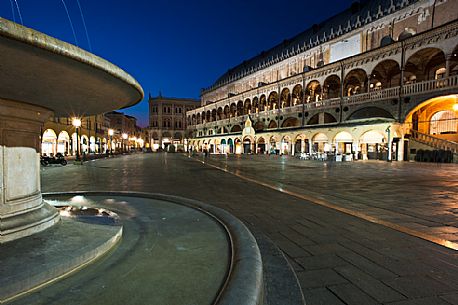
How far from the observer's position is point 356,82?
115 feet

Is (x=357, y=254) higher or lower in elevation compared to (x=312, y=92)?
lower

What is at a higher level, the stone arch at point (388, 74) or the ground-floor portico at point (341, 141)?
the stone arch at point (388, 74)

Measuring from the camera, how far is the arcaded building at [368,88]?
80.7 feet

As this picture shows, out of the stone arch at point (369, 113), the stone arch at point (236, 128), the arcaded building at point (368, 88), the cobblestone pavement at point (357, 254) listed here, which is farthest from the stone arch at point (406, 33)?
the stone arch at point (236, 128)

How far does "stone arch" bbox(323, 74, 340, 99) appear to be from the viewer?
35281 millimetres

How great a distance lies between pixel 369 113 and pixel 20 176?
32.8m

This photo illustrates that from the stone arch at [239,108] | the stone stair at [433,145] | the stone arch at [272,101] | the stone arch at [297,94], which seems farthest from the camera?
the stone arch at [239,108]

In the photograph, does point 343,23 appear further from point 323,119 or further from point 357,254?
point 357,254

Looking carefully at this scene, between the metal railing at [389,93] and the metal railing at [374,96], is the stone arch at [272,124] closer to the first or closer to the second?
the metal railing at [389,93]

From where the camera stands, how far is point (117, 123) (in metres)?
77.2

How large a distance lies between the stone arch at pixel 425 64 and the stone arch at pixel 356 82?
15.8 ft

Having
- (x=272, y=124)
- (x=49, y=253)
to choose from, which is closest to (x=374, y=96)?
(x=272, y=124)

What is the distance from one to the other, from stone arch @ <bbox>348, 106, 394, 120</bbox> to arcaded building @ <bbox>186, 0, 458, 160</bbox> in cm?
11

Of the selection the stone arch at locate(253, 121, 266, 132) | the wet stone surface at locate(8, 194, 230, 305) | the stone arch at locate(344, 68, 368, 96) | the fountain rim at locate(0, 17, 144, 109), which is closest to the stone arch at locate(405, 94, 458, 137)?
the stone arch at locate(344, 68, 368, 96)
